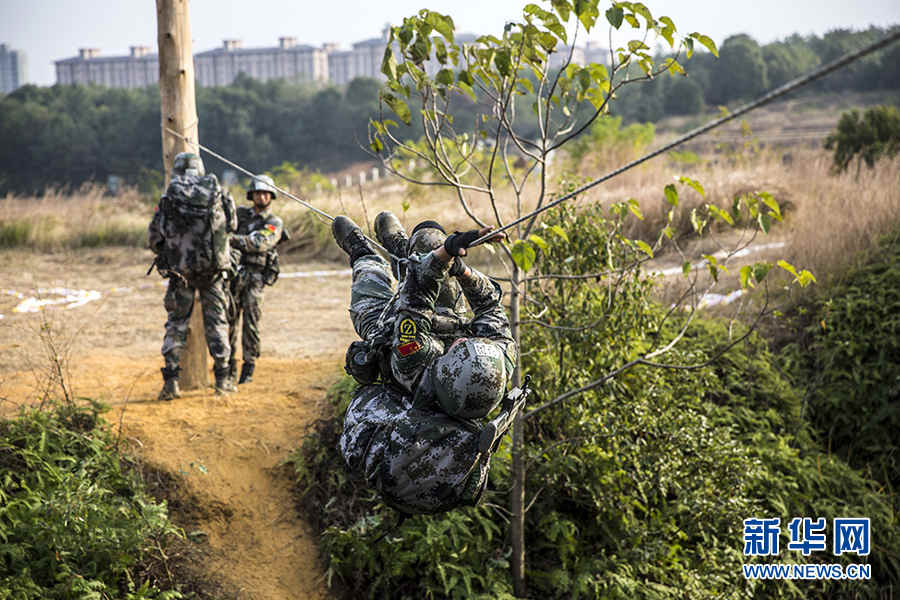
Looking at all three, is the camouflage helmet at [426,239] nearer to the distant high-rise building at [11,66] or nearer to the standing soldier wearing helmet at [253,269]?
the standing soldier wearing helmet at [253,269]

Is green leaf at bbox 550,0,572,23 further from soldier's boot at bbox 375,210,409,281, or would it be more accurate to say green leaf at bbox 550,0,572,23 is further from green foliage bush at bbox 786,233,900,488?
green foliage bush at bbox 786,233,900,488

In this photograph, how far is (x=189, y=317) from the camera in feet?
20.7

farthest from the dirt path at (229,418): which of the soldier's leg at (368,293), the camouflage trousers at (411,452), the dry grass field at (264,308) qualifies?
the soldier's leg at (368,293)

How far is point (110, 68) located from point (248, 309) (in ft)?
266

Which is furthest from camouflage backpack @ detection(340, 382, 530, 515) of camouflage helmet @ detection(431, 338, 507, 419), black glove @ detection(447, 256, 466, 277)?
black glove @ detection(447, 256, 466, 277)

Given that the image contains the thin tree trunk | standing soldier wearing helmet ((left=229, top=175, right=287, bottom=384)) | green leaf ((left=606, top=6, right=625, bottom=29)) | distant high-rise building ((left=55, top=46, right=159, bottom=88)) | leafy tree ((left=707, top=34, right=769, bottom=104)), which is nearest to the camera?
green leaf ((left=606, top=6, right=625, bottom=29))

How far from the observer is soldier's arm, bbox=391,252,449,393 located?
2.67 meters

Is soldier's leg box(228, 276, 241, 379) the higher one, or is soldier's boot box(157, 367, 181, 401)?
soldier's leg box(228, 276, 241, 379)

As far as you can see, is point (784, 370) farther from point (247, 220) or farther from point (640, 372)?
point (247, 220)

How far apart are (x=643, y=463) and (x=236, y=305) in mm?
3724

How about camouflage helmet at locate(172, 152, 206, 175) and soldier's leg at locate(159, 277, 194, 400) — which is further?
soldier's leg at locate(159, 277, 194, 400)

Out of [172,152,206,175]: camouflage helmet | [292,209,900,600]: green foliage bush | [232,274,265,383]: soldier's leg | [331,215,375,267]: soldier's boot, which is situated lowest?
[292,209,900,600]: green foliage bush

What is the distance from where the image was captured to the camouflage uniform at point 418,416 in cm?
271

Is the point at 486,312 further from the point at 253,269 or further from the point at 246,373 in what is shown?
the point at 246,373
